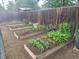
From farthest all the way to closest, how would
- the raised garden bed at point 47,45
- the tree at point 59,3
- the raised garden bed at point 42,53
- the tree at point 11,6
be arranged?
A: the tree at point 11,6
the tree at point 59,3
the raised garden bed at point 47,45
the raised garden bed at point 42,53

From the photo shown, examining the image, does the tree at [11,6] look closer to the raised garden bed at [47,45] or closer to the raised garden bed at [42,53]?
the raised garden bed at [47,45]

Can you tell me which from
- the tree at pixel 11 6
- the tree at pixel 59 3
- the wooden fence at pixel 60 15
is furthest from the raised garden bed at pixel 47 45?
the tree at pixel 11 6

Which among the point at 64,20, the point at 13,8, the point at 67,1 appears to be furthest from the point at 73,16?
the point at 13,8

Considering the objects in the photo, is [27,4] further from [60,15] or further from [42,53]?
[42,53]

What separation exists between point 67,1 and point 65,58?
960cm

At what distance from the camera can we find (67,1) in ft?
44.5

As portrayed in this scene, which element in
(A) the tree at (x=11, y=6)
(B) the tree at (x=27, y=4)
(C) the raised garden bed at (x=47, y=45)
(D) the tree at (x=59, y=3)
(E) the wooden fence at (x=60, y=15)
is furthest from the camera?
(A) the tree at (x=11, y=6)

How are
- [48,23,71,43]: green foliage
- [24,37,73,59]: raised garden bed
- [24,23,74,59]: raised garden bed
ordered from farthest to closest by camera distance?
1. [48,23,71,43]: green foliage
2. [24,23,74,59]: raised garden bed
3. [24,37,73,59]: raised garden bed

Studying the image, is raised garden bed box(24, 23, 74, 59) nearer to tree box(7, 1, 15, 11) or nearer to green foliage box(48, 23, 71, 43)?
green foliage box(48, 23, 71, 43)

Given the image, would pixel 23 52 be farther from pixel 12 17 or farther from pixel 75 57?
pixel 12 17

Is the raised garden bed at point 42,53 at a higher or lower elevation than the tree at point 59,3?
lower

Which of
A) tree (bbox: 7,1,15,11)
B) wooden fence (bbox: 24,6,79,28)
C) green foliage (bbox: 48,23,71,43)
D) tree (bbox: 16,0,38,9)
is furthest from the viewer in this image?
tree (bbox: 7,1,15,11)

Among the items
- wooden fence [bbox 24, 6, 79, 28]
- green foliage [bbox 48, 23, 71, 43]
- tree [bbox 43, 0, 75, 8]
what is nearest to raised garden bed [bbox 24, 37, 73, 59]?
green foliage [bbox 48, 23, 71, 43]

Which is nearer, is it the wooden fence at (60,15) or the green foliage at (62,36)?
the green foliage at (62,36)
